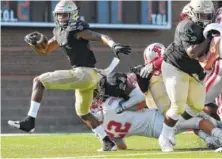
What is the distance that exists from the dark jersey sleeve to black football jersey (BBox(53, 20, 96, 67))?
125 cm

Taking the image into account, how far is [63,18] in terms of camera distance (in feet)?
35.6

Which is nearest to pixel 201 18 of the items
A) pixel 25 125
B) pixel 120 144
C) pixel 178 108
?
pixel 178 108

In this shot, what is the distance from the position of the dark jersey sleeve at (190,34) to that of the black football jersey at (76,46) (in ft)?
4.11

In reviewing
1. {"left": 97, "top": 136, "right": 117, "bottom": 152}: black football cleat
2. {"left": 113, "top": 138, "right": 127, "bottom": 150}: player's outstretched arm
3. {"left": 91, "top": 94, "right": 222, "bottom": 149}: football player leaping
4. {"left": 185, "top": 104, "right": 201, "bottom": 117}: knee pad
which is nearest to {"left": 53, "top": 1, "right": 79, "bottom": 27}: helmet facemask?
{"left": 91, "top": 94, "right": 222, "bottom": 149}: football player leaping

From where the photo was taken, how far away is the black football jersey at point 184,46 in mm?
9875

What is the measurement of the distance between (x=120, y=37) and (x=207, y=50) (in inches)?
443

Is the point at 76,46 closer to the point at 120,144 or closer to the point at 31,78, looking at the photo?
the point at 120,144

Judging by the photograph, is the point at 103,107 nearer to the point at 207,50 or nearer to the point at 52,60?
the point at 207,50

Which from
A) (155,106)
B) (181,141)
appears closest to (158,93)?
(155,106)

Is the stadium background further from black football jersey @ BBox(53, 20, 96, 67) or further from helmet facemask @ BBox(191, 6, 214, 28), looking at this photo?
helmet facemask @ BBox(191, 6, 214, 28)

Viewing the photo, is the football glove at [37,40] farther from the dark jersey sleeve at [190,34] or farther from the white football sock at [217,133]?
the white football sock at [217,133]

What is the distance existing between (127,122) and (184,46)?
1.67m

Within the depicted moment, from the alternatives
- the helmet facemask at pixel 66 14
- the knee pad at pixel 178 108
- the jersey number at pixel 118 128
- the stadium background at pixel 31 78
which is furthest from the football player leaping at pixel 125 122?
the stadium background at pixel 31 78

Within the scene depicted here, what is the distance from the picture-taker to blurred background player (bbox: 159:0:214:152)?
32.5 ft
